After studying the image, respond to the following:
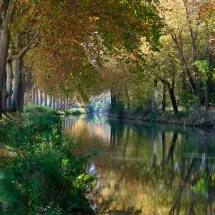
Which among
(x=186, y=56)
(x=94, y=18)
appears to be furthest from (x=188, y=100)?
(x=94, y=18)

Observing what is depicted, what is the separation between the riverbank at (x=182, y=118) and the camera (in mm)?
48406

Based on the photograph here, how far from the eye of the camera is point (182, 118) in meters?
54.9

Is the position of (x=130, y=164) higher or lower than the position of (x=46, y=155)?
lower

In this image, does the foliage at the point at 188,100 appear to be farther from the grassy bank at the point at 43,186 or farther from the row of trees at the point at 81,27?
the grassy bank at the point at 43,186

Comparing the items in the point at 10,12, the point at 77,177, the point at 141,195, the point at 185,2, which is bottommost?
the point at 141,195

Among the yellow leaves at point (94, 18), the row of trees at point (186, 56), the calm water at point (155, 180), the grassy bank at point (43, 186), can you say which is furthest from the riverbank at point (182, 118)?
the grassy bank at point (43, 186)

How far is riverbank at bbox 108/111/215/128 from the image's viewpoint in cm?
4841

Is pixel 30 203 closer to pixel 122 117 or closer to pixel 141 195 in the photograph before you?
pixel 141 195

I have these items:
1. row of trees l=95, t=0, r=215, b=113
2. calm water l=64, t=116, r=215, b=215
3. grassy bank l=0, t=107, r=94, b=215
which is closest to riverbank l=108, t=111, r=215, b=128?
row of trees l=95, t=0, r=215, b=113

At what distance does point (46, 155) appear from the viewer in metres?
10.8

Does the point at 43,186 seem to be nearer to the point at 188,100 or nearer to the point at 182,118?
the point at 188,100

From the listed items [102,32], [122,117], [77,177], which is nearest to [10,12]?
[102,32]

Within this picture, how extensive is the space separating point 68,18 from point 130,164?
7690 mm

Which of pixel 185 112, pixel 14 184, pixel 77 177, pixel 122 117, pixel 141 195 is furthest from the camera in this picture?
pixel 122 117
